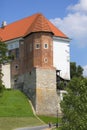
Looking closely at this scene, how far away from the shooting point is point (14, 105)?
8550 centimetres

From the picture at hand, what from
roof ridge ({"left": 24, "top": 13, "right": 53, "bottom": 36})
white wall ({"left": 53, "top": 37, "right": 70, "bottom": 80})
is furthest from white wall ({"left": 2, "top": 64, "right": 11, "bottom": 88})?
white wall ({"left": 53, "top": 37, "right": 70, "bottom": 80})

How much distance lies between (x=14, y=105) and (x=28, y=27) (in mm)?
22926

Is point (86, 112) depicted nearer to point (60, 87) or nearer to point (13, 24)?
point (60, 87)

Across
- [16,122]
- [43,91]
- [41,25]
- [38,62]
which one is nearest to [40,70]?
[38,62]

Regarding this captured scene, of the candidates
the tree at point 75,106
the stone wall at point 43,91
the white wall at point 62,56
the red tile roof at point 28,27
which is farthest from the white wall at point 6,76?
the tree at point 75,106

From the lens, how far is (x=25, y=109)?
84.4 meters

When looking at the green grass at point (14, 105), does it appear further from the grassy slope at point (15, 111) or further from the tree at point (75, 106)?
the tree at point (75, 106)

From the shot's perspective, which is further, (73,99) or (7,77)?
(7,77)

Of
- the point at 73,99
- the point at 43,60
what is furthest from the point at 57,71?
the point at 73,99

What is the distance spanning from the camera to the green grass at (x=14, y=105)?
8100 cm

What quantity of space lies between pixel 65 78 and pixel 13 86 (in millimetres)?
10924

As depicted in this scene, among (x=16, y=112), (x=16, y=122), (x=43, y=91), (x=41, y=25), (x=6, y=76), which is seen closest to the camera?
(x=16, y=122)

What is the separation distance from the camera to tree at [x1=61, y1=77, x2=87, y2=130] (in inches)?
1673

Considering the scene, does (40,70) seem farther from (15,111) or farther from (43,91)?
(15,111)
